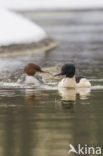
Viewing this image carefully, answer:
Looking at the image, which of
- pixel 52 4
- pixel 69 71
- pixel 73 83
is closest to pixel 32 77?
pixel 69 71

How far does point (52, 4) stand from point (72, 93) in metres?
33.4

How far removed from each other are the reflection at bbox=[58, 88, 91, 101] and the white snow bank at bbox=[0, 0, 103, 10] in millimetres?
29830

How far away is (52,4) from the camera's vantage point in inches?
1777

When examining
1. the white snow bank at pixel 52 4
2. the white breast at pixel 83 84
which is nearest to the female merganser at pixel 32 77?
the white breast at pixel 83 84

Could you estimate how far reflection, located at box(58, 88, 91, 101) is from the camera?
11328 mm

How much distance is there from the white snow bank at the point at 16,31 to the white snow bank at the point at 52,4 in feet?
59.3

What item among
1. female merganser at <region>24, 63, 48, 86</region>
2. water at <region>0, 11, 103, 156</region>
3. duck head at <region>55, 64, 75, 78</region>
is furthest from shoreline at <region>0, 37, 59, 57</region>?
duck head at <region>55, 64, 75, 78</region>

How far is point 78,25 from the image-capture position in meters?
32.9

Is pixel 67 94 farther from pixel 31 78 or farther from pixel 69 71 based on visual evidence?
pixel 31 78

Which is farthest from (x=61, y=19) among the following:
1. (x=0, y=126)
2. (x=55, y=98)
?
(x=0, y=126)

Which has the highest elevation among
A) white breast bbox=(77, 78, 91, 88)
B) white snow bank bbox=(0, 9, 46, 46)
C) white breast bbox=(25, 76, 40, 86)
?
white snow bank bbox=(0, 9, 46, 46)

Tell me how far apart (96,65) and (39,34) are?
6.41m

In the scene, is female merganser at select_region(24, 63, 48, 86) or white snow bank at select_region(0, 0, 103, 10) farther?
white snow bank at select_region(0, 0, 103, 10)

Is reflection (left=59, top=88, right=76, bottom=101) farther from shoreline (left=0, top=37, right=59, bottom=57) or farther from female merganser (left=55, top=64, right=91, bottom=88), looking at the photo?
shoreline (left=0, top=37, right=59, bottom=57)
